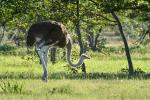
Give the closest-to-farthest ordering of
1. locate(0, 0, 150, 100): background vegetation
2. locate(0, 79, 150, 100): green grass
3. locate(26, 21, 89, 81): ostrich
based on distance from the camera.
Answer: locate(0, 79, 150, 100): green grass, locate(0, 0, 150, 100): background vegetation, locate(26, 21, 89, 81): ostrich

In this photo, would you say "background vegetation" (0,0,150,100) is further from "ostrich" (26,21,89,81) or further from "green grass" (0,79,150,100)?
"ostrich" (26,21,89,81)

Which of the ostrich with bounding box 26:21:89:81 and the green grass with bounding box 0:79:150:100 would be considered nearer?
the green grass with bounding box 0:79:150:100

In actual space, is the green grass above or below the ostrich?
below

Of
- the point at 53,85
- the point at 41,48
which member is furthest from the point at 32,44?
the point at 53,85

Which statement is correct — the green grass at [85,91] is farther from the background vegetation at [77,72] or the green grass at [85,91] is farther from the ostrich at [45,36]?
the ostrich at [45,36]

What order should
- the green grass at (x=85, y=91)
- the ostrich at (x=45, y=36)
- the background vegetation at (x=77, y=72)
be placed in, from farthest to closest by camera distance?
1. the ostrich at (x=45, y=36)
2. the background vegetation at (x=77, y=72)
3. the green grass at (x=85, y=91)

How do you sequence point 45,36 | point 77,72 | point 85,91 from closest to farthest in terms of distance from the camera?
point 85,91
point 45,36
point 77,72

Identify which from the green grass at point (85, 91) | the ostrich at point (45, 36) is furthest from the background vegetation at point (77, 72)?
the ostrich at point (45, 36)

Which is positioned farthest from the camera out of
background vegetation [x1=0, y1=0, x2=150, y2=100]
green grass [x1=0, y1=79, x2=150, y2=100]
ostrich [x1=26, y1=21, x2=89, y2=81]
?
ostrich [x1=26, y1=21, x2=89, y2=81]

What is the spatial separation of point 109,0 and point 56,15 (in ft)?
8.66

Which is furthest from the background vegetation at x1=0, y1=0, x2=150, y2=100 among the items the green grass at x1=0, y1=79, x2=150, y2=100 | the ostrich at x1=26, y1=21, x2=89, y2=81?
the ostrich at x1=26, y1=21, x2=89, y2=81

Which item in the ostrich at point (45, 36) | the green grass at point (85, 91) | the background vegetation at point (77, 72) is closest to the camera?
the green grass at point (85, 91)

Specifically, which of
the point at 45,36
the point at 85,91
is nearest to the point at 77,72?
the point at 45,36

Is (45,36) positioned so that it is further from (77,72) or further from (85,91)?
(77,72)
